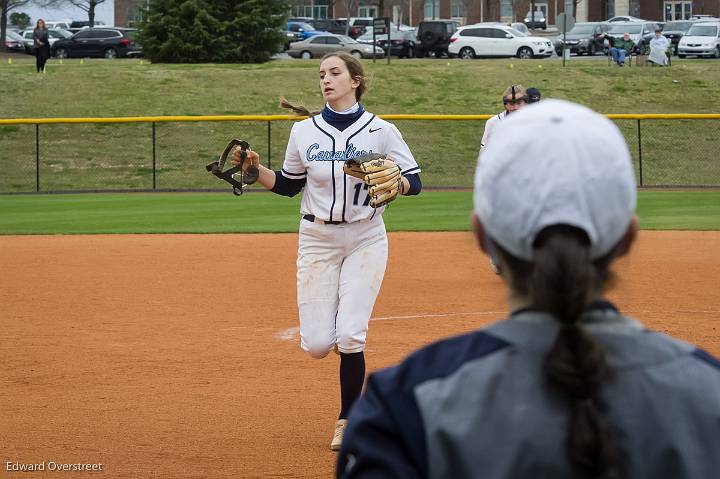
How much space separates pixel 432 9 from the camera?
84.1 m

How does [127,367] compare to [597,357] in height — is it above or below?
below

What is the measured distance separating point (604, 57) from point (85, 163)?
85.2 ft

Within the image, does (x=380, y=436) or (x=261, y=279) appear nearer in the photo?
(x=380, y=436)

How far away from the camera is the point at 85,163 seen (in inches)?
1096

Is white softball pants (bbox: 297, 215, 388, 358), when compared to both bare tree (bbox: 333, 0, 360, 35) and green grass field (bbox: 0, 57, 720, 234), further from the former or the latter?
bare tree (bbox: 333, 0, 360, 35)

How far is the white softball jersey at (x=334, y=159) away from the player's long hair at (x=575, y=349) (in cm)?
443

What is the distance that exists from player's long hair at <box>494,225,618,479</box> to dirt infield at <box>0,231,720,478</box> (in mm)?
188

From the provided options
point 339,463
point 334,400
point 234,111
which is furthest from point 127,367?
point 234,111

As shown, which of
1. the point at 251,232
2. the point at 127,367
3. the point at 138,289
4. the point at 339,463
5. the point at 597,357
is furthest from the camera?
the point at 251,232

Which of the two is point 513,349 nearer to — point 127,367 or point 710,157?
point 127,367

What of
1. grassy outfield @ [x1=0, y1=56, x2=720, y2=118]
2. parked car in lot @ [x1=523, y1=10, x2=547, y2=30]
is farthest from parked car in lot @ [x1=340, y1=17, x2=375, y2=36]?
grassy outfield @ [x1=0, y1=56, x2=720, y2=118]

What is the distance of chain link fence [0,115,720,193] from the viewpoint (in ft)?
86.7

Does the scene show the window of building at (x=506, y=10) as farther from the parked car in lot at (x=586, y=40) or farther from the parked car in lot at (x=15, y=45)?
the parked car in lot at (x=15, y=45)

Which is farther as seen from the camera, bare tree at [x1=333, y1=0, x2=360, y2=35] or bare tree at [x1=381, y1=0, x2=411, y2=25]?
bare tree at [x1=381, y1=0, x2=411, y2=25]
